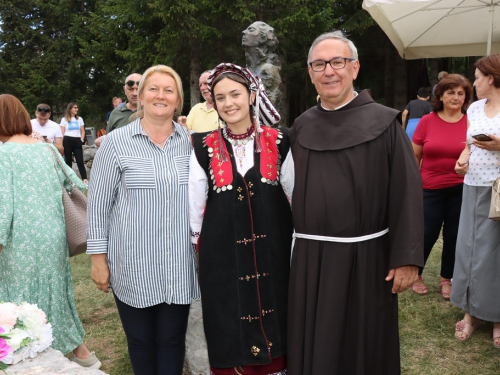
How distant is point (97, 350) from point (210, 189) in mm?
2350

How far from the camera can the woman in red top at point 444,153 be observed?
471 centimetres

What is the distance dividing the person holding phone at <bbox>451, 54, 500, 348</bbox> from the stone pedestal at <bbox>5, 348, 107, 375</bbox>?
10.0 ft

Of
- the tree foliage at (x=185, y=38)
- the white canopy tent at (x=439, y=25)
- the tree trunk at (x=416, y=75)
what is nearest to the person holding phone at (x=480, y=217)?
the white canopy tent at (x=439, y=25)

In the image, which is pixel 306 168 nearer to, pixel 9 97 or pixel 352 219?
pixel 352 219

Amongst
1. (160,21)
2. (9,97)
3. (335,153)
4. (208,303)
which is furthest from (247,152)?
(160,21)

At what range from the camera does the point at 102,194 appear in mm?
2662

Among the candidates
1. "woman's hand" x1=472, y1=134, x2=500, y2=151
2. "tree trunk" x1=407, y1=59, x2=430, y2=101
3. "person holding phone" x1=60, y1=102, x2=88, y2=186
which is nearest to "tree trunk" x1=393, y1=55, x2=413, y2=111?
"tree trunk" x1=407, y1=59, x2=430, y2=101

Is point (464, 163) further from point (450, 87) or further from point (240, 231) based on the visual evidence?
point (240, 231)

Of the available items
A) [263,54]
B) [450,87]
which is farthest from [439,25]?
[263,54]

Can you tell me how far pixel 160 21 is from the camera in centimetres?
1619

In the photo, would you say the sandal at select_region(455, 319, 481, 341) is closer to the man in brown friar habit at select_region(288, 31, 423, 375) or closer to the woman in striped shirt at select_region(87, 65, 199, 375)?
the man in brown friar habit at select_region(288, 31, 423, 375)

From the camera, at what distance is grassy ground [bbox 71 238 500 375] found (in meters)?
3.89

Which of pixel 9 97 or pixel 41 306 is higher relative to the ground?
pixel 9 97

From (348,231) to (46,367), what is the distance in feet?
5.12
